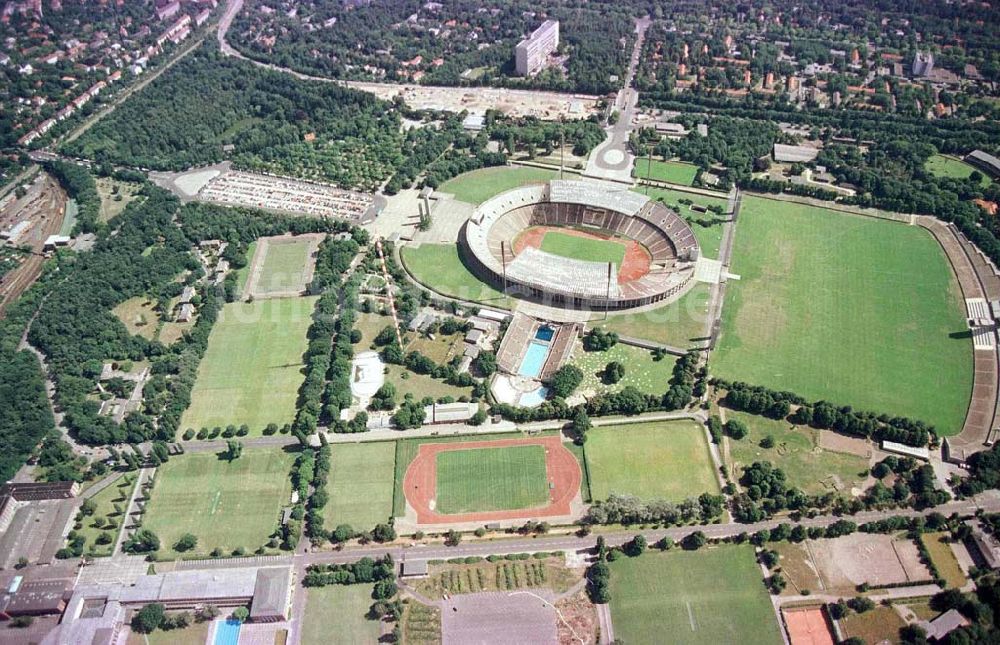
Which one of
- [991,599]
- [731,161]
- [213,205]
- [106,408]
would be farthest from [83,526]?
[731,161]

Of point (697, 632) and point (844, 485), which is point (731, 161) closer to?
point (844, 485)

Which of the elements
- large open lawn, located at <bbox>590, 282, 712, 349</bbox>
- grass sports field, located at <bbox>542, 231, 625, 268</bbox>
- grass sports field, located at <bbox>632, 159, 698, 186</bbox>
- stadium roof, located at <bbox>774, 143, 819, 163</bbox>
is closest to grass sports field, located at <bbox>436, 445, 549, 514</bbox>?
large open lawn, located at <bbox>590, 282, 712, 349</bbox>

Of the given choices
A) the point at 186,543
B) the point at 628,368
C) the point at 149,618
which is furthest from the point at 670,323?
the point at 149,618

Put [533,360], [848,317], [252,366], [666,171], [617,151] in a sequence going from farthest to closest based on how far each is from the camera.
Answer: [617,151]
[666,171]
[848,317]
[252,366]
[533,360]

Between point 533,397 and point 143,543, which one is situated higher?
point 533,397

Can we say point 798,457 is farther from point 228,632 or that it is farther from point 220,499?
point 220,499

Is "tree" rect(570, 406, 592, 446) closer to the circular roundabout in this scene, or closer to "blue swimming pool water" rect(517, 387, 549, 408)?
"blue swimming pool water" rect(517, 387, 549, 408)
